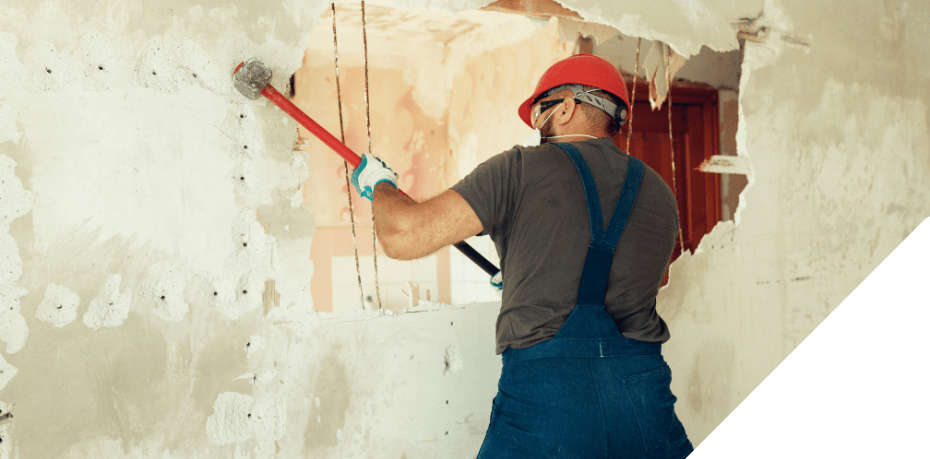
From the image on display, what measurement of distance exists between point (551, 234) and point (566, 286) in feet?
0.36

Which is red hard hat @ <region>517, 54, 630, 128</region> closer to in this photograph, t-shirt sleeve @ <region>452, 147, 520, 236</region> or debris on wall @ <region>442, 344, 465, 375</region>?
t-shirt sleeve @ <region>452, 147, 520, 236</region>

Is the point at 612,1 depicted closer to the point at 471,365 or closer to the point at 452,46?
the point at 471,365

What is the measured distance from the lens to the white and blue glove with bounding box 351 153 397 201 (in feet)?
4.35

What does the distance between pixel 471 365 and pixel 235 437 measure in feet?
2.12

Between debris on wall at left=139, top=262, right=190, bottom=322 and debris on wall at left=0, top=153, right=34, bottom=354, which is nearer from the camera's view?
debris on wall at left=0, top=153, right=34, bottom=354

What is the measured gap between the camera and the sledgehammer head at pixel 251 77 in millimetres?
1350

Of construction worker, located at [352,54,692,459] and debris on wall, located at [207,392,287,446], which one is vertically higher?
construction worker, located at [352,54,692,459]

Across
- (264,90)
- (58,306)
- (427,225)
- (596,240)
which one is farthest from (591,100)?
(58,306)

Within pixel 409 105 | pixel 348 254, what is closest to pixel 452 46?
pixel 409 105

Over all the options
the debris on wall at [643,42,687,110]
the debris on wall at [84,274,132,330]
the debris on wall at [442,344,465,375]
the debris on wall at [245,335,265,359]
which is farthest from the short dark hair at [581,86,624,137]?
the debris on wall at [84,274,132,330]

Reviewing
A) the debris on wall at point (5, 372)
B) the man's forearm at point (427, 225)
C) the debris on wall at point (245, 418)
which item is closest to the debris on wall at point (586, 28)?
the man's forearm at point (427, 225)

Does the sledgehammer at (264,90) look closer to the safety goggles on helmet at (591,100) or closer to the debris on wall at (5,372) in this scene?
the safety goggles on helmet at (591,100)

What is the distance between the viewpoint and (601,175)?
123cm

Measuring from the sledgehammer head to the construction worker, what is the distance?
15.4 inches
